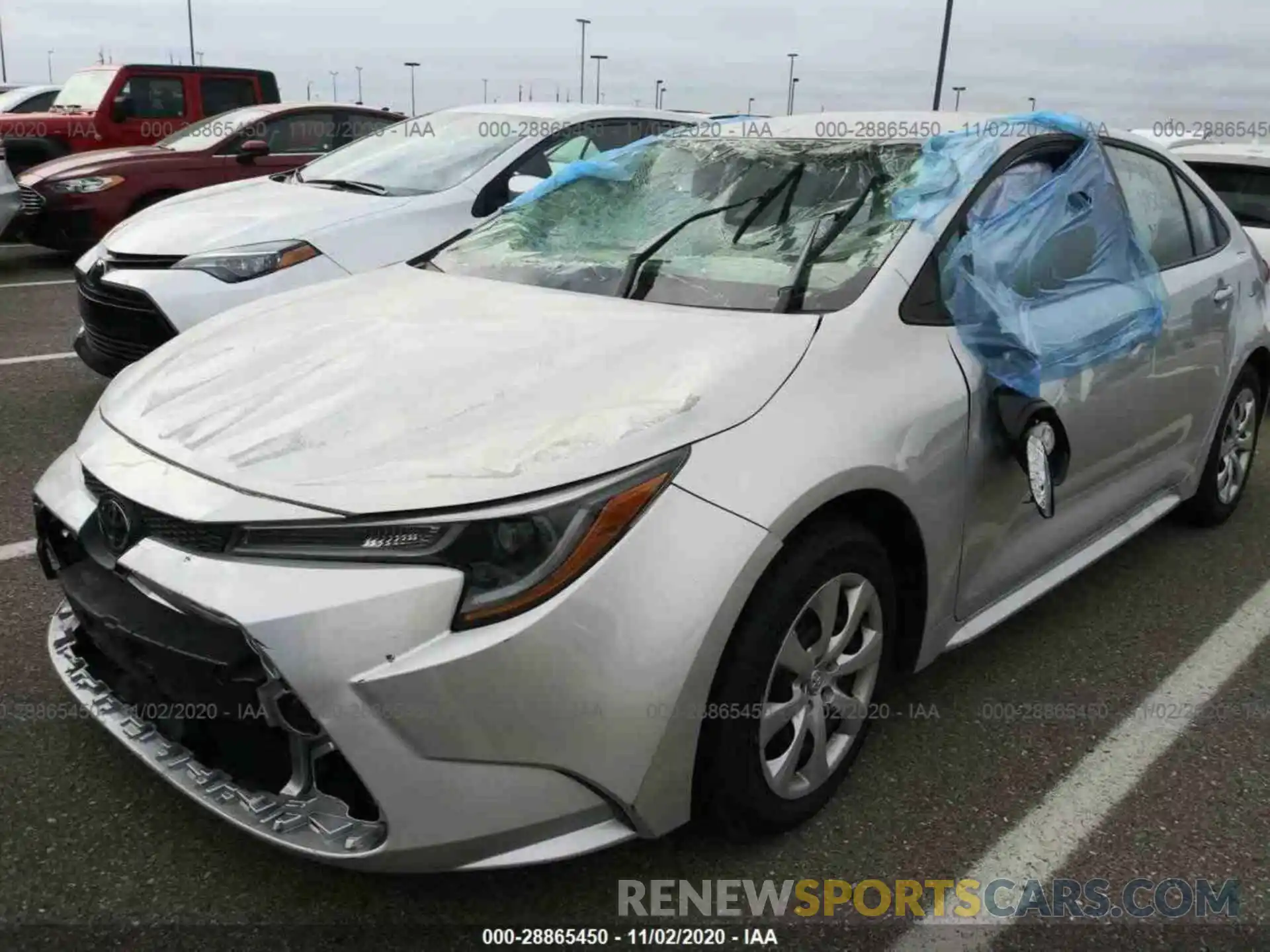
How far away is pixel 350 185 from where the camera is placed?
5.54 meters

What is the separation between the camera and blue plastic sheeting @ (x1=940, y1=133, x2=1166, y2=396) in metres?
2.60

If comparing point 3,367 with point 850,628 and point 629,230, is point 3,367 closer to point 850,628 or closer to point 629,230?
point 629,230

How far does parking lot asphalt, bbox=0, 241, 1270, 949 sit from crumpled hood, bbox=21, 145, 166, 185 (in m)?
6.33

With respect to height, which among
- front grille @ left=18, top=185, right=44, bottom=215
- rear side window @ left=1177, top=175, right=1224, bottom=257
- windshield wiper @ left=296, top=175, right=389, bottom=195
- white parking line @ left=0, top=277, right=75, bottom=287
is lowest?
white parking line @ left=0, top=277, right=75, bottom=287

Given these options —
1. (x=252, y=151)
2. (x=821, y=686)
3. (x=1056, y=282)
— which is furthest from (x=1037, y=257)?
(x=252, y=151)

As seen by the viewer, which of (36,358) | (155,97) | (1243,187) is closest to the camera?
(36,358)

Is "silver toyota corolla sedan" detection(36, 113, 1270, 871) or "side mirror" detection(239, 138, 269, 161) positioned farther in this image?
"side mirror" detection(239, 138, 269, 161)

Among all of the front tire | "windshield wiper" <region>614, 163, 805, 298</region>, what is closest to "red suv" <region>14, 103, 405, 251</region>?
"windshield wiper" <region>614, 163, 805, 298</region>

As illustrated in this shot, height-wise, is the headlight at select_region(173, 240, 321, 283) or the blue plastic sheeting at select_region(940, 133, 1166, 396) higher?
the blue plastic sheeting at select_region(940, 133, 1166, 396)

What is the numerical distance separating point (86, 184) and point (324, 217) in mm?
4735

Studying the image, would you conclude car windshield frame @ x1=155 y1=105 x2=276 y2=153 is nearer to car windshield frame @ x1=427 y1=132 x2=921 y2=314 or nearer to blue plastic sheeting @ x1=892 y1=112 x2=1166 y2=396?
car windshield frame @ x1=427 y1=132 x2=921 y2=314

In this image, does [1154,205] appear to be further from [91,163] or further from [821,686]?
[91,163]

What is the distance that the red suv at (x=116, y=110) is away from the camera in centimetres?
1100

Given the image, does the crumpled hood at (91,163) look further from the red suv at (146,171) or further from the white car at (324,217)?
the white car at (324,217)
